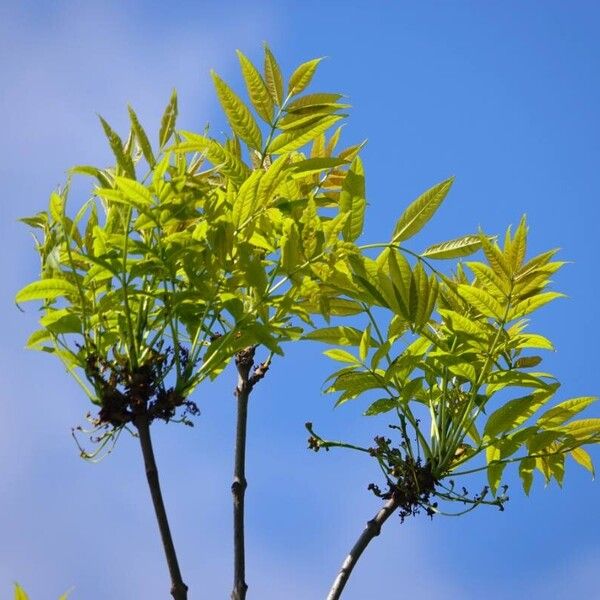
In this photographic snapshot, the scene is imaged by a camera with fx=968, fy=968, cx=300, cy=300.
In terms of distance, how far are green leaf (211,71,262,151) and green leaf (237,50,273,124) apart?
5 centimetres

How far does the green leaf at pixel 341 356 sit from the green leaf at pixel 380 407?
0.13m

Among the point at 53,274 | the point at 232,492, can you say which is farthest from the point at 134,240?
the point at 232,492

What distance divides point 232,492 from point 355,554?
0.36 metres

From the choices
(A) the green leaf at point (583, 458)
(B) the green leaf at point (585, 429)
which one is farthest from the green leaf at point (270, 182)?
(A) the green leaf at point (583, 458)

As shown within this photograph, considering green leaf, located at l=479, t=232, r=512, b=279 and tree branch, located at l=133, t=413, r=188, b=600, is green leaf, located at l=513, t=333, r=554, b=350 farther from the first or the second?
tree branch, located at l=133, t=413, r=188, b=600

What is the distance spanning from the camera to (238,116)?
2.55 metres

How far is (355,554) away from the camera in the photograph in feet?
8.27

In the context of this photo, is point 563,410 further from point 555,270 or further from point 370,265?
point 370,265

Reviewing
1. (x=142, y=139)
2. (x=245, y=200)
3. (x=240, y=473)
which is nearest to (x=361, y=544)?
(x=240, y=473)

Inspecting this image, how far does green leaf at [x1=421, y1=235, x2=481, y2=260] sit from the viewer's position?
2.64 m

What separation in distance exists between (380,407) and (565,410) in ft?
1.78

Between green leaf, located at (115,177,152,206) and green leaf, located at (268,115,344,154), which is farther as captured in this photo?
green leaf, located at (268,115,344,154)

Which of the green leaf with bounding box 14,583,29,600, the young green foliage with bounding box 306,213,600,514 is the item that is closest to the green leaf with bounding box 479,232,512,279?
the young green foliage with bounding box 306,213,600,514

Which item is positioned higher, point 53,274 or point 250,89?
point 250,89
